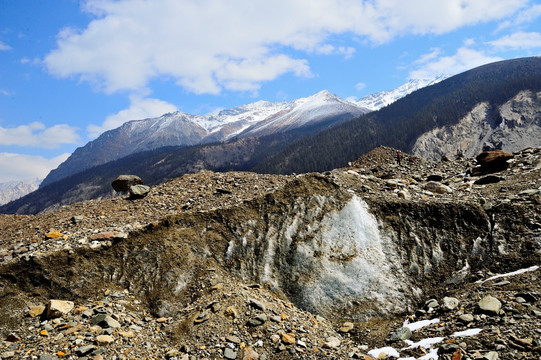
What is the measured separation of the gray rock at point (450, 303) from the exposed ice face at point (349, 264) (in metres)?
2.10

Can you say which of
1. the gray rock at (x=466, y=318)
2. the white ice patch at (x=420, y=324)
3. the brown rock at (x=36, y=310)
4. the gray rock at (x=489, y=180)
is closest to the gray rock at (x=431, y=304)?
the white ice patch at (x=420, y=324)

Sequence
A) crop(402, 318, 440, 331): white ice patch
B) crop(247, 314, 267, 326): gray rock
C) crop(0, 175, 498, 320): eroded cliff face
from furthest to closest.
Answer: crop(0, 175, 498, 320): eroded cliff face → crop(402, 318, 440, 331): white ice patch → crop(247, 314, 267, 326): gray rock

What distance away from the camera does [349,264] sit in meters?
14.7

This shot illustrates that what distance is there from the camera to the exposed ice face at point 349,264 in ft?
45.4

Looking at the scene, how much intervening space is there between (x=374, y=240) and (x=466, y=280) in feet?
13.7

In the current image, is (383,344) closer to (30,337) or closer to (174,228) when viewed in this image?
(174,228)

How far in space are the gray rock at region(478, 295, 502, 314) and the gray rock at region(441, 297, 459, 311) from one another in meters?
1.10

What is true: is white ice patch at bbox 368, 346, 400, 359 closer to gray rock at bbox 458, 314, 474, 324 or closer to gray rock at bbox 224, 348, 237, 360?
gray rock at bbox 458, 314, 474, 324

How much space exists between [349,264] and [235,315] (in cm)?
623

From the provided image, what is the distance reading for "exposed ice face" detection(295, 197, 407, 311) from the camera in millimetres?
13828

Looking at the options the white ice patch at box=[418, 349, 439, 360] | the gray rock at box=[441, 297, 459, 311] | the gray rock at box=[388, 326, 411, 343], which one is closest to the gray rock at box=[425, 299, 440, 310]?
the gray rock at box=[441, 297, 459, 311]

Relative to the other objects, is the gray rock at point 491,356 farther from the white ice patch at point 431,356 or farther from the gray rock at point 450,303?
the gray rock at point 450,303

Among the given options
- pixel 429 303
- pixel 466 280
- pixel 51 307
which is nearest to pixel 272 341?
pixel 429 303

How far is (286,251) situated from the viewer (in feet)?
49.9
